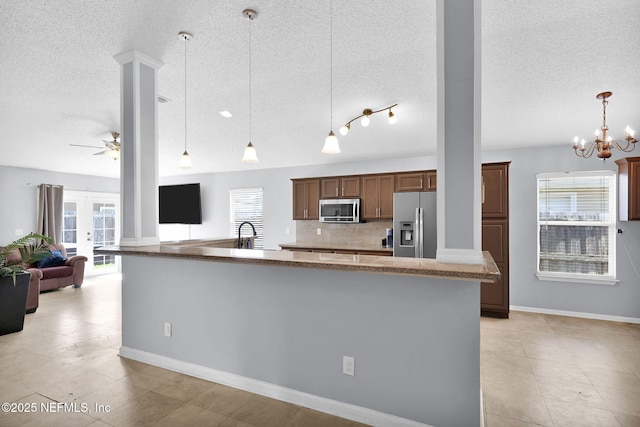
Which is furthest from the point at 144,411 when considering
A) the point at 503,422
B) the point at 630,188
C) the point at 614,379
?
the point at 630,188

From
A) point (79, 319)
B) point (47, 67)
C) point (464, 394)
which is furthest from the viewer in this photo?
point (79, 319)

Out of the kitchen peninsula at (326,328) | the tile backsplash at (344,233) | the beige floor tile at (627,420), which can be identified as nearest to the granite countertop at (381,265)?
the kitchen peninsula at (326,328)

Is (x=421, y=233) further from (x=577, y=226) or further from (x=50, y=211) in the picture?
(x=50, y=211)

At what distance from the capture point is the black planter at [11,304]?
3.79m

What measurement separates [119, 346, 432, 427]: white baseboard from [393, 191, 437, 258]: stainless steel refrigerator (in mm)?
2922

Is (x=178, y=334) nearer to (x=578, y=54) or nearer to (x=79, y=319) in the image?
(x=79, y=319)

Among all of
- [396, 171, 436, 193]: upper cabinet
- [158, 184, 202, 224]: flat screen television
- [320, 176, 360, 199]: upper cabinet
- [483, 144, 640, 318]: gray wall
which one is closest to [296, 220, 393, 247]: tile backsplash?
[320, 176, 360, 199]: upper cabinet

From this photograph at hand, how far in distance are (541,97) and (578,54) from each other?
2.66 ft

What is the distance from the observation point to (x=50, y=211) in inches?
268

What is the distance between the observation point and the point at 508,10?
2.04 metres

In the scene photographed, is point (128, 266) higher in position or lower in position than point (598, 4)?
lower

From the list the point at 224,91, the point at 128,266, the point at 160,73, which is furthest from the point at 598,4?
the point at 128,266

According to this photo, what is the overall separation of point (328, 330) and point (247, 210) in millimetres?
5380

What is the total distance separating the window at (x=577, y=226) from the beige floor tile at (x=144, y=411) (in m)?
5.03
